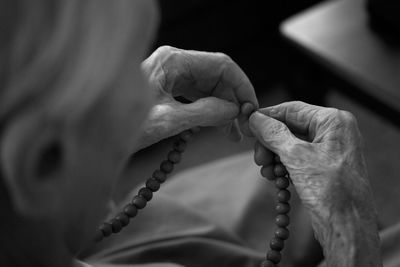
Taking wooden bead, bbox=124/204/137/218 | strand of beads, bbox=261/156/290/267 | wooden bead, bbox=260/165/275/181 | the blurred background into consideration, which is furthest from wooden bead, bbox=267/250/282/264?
the blurred background

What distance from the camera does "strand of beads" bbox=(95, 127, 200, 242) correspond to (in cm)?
93

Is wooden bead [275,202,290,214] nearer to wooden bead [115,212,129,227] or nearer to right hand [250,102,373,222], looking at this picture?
right hand [250,102,373,222]

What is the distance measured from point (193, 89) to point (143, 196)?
0.63 ft

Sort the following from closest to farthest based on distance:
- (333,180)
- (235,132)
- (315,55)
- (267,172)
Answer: (333,180) < (267,172) < (235,132) < (315,55)

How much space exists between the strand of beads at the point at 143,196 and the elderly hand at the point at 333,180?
5.2 inches

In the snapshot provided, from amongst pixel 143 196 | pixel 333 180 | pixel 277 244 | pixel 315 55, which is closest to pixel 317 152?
pixel 333 180

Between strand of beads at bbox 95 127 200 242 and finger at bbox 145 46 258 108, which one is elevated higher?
finger at bbox 145 46 258 108

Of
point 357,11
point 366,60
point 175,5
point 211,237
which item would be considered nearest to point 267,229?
point 211,237

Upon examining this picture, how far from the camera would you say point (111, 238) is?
3.40ft

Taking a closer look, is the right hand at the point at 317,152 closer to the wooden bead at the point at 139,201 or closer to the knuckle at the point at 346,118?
the knuckle at the point at 346,118

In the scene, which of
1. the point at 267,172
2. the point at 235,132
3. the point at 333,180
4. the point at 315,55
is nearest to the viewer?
the point at 333,180

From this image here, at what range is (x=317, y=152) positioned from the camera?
852 millimetres

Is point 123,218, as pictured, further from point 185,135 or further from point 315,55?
point 315,55

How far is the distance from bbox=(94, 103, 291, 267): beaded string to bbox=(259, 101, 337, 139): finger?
0.14 feet
